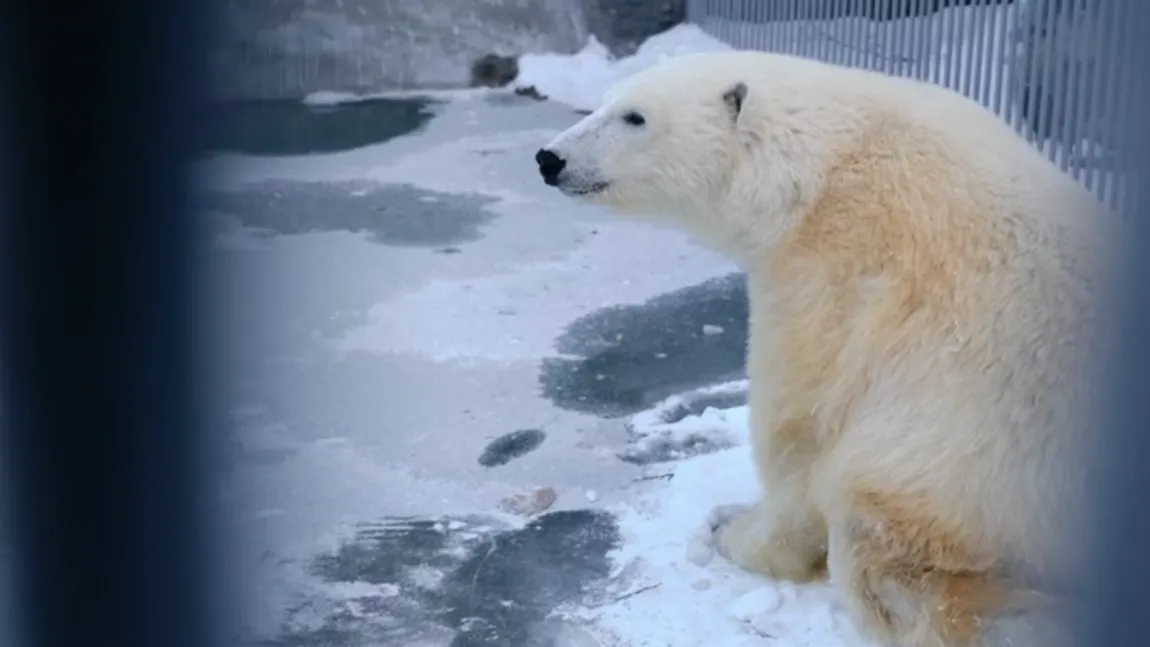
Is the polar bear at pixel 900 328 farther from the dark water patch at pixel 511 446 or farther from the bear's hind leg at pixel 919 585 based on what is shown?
the dark water patch at pixel 511 446

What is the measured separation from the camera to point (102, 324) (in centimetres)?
81

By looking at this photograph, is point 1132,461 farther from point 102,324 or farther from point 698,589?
point 698,589

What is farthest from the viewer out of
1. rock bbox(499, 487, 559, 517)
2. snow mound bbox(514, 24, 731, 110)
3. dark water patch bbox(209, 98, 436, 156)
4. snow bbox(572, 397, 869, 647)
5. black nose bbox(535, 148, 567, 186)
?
snow mound bbox(514, 24, 731, 110)

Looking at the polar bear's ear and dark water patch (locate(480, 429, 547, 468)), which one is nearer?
the polar bear's ear

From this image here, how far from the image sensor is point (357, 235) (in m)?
4.63

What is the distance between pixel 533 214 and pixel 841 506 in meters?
3.23

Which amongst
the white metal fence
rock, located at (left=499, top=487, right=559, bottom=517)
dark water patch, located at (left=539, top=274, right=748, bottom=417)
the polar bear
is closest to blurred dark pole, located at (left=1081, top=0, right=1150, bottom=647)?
the polar bear

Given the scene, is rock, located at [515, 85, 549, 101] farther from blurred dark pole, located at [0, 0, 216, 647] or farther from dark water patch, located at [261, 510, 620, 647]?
blurred dark pole, located at [0, 0, 216, 647]

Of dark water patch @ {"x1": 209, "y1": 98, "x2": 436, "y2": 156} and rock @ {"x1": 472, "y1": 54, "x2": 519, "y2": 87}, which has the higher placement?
rock @ {"x1": 472, "y1": 54, "x2": 519, "y2": 87}

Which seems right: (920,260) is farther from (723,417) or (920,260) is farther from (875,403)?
(723,417)

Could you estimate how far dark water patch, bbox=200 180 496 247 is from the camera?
467 cm

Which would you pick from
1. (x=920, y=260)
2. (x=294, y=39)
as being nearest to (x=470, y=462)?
(x=920, y=260)

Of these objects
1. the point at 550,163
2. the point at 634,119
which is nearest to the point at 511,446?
the point at 550,163

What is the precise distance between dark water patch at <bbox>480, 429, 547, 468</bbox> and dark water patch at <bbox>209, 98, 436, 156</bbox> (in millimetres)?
2956
